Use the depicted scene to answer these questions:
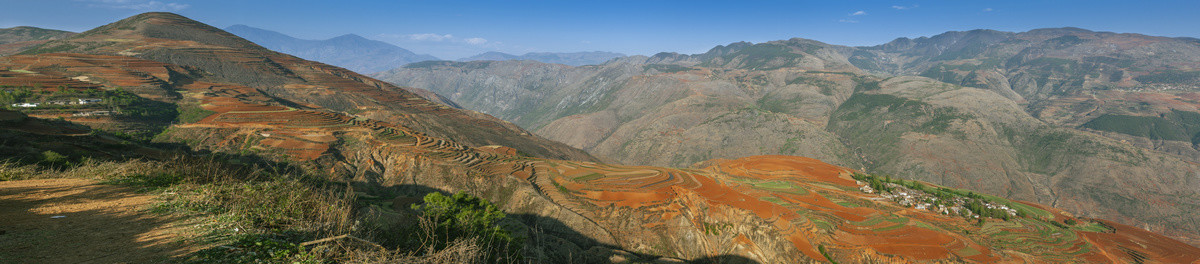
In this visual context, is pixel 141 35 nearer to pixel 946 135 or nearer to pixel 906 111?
pixel 946 135

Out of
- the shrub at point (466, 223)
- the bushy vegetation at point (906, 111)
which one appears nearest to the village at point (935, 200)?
the shrub at point (466, 223)

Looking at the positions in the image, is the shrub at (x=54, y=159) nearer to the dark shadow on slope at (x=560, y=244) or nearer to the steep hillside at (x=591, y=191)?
the steep hillside at (x=591, y=191)

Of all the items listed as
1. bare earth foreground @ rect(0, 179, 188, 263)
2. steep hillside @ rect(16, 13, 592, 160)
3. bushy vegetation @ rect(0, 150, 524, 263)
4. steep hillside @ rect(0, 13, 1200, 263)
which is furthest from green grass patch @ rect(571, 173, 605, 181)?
steep hillside @ rect(16, 13, 592, 160)

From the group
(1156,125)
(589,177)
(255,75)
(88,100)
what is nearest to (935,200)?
(589,177)

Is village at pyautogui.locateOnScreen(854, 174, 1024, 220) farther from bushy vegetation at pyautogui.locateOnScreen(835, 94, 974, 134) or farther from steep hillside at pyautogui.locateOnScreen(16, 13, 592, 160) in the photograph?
bushy vegetation at pyautogui.locateOnScreen(835, 94, 974, 134)

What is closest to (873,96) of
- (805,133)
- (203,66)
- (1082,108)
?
(805,133)

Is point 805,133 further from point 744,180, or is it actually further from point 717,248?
point 717,248
